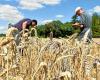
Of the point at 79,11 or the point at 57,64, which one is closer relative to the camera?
the point at 57,64

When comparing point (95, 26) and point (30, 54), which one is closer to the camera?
point (30, 54)

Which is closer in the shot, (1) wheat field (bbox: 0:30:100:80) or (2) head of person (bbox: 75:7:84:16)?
(1) wheat field (bbox: 0:30:100:80)

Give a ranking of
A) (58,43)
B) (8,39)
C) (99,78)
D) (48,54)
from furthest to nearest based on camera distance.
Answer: (58,43) < (48,54) < (99,78) < (8,39)

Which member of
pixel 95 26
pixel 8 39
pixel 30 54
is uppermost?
pixel 8 39

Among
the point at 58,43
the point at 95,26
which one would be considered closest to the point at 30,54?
the point at 58,43

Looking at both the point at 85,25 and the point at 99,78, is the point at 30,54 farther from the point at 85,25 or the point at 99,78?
the point at 85,25

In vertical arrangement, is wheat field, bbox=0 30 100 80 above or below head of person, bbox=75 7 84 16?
below

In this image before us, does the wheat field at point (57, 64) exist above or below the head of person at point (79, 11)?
below

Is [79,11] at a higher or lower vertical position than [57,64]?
higher

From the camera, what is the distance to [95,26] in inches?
1433

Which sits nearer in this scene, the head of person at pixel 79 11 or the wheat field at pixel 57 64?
the wheat field at pixel 57 64

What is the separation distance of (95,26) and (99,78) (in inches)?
1360

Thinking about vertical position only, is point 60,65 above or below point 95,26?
above

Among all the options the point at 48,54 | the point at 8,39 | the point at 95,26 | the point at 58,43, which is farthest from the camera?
the point at 95,26
